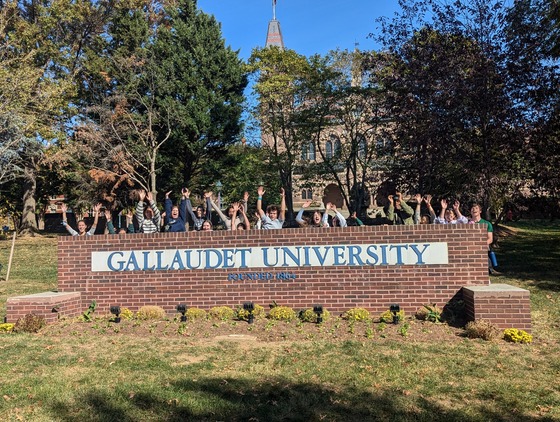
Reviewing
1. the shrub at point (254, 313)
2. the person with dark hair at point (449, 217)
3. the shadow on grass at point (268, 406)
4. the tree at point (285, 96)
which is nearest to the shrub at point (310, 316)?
the shrub at point (254, 313)

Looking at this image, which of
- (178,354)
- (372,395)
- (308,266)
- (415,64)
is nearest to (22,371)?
(178,354)

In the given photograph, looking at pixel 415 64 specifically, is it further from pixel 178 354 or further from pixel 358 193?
pixel 358 193

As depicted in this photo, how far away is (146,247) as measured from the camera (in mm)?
8773

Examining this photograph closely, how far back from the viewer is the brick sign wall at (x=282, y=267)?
26.5 ft

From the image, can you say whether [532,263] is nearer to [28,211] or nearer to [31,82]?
[31,82]

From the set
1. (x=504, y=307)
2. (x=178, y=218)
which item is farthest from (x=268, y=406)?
(x=178, y=218)

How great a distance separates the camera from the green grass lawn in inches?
171

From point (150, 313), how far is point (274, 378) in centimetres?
360

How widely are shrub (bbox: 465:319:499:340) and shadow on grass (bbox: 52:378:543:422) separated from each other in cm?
213

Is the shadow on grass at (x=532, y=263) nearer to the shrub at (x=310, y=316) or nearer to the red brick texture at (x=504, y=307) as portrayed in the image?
the red brick texture at (x=504, y=307)

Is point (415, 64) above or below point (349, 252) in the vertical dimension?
above

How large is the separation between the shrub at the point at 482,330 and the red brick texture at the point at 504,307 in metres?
0.24

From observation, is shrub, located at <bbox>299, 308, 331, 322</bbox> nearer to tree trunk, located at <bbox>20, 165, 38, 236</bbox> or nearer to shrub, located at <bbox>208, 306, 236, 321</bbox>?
shrub, located at <bbox>208, 306, 236, 321</bbox>

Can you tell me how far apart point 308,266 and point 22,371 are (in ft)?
15.2
